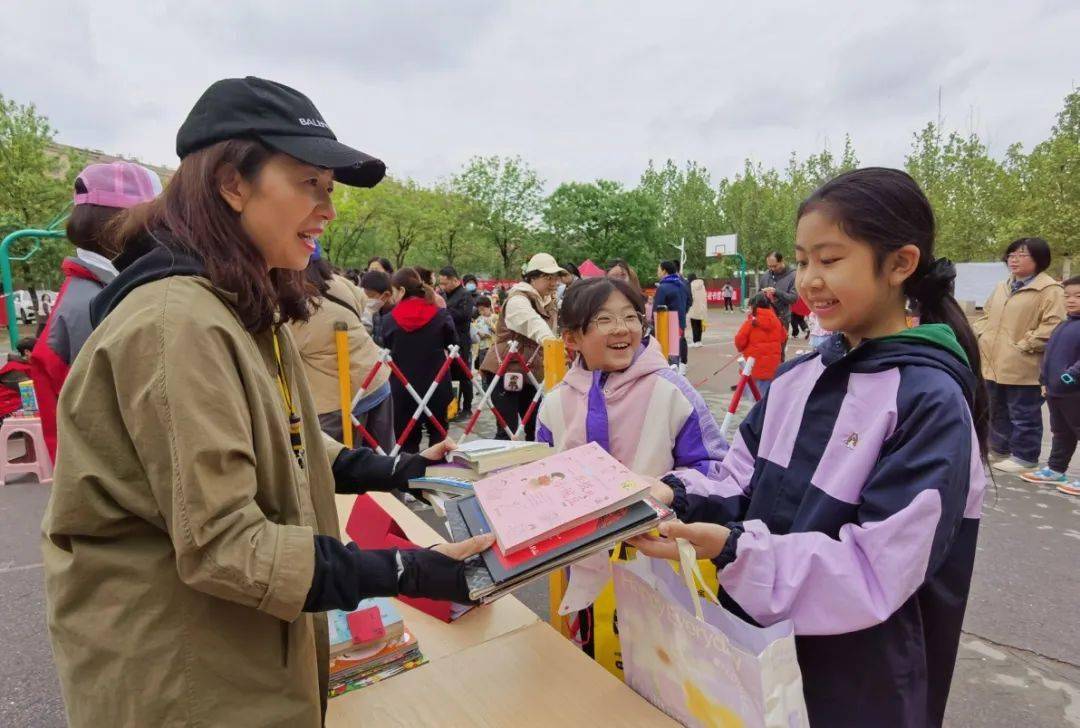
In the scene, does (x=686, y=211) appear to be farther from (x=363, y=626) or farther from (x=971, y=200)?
(x=363, y=626)

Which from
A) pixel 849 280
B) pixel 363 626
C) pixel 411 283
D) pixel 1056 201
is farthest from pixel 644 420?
pixel 1056 201

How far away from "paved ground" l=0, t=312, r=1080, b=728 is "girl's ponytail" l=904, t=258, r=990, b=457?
0.57m

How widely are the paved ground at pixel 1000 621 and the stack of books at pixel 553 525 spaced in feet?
4.02

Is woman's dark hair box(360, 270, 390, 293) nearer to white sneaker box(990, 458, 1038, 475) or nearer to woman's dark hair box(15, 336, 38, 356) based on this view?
woman's dark hair box(15, 336, 38, 356)

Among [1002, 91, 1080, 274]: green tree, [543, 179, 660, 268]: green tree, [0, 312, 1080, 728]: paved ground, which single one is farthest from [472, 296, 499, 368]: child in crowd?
[543, 179, 660, 268]: green tree

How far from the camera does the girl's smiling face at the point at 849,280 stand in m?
1.33

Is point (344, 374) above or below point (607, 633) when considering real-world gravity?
above

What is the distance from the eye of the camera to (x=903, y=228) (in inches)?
52.0

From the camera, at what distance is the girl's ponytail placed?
4.53 feet

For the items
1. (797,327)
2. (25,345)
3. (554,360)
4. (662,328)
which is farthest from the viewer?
(797,327)

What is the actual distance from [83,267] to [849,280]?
9.59 feet

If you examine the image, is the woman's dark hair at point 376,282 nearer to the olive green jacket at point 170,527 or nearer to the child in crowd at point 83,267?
the child in crowd at point 83,267

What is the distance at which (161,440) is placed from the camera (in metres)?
0.97

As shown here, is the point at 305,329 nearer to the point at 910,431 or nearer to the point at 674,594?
the point at 674,594
